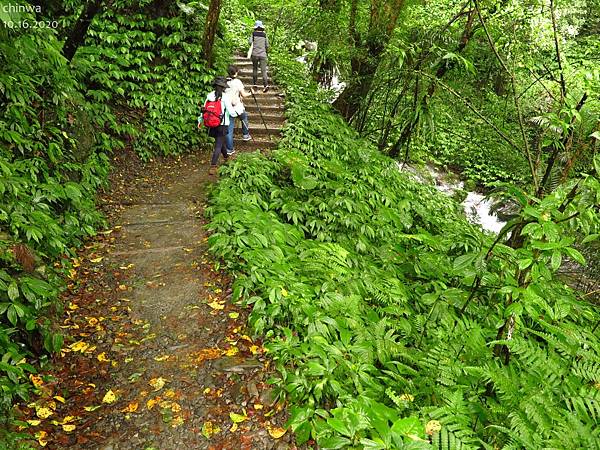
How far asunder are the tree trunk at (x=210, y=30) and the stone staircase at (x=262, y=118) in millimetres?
1627

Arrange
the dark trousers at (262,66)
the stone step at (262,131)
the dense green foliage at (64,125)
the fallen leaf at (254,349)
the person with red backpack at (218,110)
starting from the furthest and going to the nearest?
1. the dark trousers at (262,66)
2. the stone step at (262,131)
3. the person with red backpack at (218,110)
4. the fallen leaf at (254,349)
5. the dense green foliage at (64,125)

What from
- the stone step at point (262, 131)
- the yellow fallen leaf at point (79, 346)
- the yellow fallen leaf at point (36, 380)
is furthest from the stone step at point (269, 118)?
the yellow fallen leaf at point (36, 380)

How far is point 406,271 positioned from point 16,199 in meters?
5.00

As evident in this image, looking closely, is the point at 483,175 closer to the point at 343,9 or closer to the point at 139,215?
the point at 343,9

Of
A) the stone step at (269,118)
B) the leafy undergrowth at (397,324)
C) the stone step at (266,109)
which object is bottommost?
the leafy undergrowth at (397,324)

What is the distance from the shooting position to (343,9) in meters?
10.7

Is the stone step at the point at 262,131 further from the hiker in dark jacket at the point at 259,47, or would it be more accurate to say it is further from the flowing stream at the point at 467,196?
the flowing stream at the point at 467,196

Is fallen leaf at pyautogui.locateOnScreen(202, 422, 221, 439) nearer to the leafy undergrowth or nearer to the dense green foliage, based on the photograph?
the leafy undergrowth

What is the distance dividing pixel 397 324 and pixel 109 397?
278 cm

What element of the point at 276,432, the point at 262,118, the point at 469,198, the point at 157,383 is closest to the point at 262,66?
the point at 262,118

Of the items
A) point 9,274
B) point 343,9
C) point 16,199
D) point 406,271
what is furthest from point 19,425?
point 343,9

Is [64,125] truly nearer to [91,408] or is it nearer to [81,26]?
[81,26]

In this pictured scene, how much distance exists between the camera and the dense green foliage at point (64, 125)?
3.62 meters

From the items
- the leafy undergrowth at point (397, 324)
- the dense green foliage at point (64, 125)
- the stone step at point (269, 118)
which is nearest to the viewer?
the leafy undergrowth at point (397, 324)
